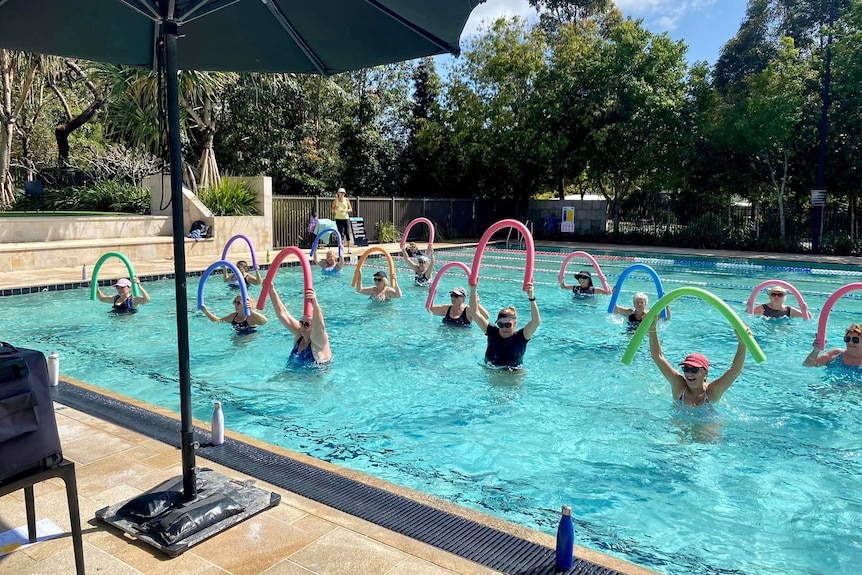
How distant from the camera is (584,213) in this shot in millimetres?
31281

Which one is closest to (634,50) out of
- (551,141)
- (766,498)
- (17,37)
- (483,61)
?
(551,141)

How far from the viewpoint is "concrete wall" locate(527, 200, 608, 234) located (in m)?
30.9

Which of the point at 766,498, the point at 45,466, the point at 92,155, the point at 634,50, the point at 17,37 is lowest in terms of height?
the point at 766,498

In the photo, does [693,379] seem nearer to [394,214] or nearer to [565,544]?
[565,544]

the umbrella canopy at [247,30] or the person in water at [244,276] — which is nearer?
the umbrella canopy at [247,30]

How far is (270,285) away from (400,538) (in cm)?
514

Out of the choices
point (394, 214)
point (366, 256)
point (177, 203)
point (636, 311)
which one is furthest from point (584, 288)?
point (394, 214)

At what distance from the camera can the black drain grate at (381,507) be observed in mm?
3586

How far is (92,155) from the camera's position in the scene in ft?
95.4

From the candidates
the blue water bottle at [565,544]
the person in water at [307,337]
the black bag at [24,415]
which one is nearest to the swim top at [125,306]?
the person in water at [307,337]

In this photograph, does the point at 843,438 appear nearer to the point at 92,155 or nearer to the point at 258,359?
the point at 258,359

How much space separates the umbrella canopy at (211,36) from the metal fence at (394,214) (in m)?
19.0

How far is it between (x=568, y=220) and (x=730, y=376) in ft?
78.8

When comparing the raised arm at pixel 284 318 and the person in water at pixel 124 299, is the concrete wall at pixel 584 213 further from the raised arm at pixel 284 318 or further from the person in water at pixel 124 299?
the raised arm at pixel 284 318
